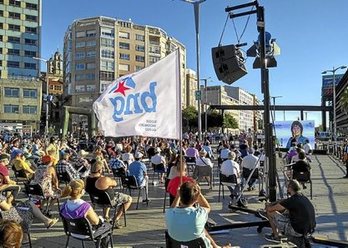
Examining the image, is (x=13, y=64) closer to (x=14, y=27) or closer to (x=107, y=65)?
(x=14, y=27)

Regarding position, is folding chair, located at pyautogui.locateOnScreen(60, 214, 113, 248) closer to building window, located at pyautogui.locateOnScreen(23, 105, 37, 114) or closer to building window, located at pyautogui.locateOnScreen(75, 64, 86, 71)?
building window, located at pyautogui.locateOnScreen(23, 105, 37, 114)

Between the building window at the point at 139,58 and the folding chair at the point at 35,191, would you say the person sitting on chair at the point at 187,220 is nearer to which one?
the folding chair at the point at 35,191

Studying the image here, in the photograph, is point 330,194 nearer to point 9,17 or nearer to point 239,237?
point 239,237

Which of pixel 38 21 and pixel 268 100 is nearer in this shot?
pixel 268 100

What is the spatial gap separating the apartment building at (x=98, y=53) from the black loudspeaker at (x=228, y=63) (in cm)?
9145

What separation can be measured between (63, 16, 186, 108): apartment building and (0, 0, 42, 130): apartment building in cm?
917

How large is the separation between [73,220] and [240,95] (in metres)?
193

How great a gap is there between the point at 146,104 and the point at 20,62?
3875 inches

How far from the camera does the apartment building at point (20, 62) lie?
86438 mm

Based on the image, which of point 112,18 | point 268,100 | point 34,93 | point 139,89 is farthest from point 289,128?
point 112,18

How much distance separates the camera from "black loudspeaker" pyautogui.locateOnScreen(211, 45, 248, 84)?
8.95 metres

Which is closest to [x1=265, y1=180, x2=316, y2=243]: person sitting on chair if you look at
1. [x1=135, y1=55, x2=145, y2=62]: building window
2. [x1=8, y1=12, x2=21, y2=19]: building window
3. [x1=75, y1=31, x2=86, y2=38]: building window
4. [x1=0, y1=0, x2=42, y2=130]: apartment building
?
[x1=0, y1=0, x2=42, y2=130]: apartment building

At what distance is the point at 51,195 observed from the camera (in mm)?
9133

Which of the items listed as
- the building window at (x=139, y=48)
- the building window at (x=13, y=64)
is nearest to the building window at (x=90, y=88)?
the building window at (x=139, y=48)
